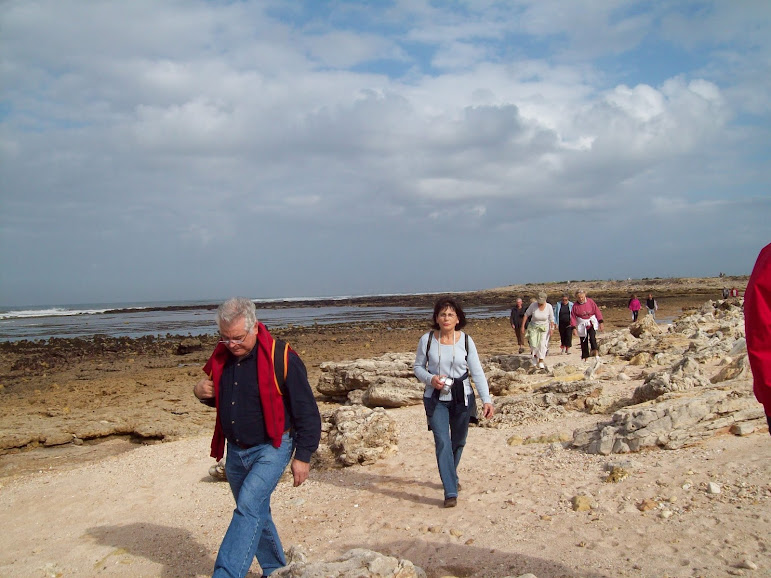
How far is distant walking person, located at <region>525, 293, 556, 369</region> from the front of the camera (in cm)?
1212

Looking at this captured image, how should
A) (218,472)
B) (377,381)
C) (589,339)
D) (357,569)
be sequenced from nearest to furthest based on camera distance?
1. (357,569)
2. (218,472)
3. (377,381)
4. (589,339)

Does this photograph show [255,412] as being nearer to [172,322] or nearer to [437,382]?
[437,382]

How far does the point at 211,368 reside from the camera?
13.0 feet

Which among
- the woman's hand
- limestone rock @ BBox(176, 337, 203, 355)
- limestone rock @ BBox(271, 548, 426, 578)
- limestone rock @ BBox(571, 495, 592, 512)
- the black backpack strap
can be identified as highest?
the black backpack strap

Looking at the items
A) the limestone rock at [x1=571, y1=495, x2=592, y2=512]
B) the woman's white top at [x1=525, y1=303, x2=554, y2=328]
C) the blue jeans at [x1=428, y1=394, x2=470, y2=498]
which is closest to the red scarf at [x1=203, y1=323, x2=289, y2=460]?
the blue jeans at [x1=428, y1=394, x2=470, y2=498]

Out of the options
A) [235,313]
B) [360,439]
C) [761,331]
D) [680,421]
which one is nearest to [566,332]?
[680,421]

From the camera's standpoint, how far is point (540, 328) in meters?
12.2

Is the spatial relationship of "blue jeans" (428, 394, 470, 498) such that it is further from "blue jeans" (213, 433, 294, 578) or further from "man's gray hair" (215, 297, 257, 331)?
"man's gray hair" (215, 297, 257, 331)

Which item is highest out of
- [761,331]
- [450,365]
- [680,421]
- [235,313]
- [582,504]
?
[235,313]

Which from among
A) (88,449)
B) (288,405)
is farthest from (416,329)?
(288,405)

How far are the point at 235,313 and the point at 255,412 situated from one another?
2.15 feet

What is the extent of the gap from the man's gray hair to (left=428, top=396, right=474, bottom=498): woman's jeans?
2.31 meters

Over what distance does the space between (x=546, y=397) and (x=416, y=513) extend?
12.6ft

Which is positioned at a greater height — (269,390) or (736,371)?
(269,390)
